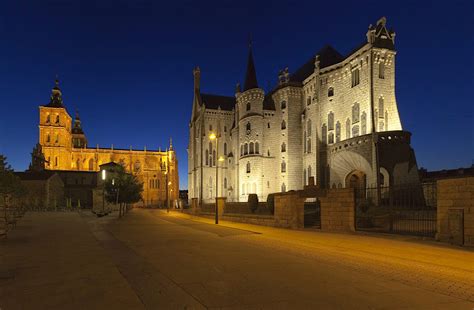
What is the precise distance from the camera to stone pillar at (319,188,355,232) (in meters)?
16.2

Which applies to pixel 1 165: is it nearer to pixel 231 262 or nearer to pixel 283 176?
pixel 231 262

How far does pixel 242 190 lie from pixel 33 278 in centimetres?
4628

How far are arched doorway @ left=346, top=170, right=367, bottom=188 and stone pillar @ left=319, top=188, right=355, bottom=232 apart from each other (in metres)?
22.5

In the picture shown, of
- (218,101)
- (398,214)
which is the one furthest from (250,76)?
(398,214)

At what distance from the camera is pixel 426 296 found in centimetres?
581

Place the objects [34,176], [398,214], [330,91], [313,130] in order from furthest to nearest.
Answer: [34,176] → [313,130] → [330,91] → [398,214]

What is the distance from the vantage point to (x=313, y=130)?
153 feet

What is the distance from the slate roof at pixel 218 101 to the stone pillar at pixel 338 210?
51.1m

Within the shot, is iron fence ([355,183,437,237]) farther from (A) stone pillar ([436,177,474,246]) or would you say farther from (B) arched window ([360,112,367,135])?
(B) arched window ([360,112,367,135])

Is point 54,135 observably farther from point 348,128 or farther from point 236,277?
point 236,277

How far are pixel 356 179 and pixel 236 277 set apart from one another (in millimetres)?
35686

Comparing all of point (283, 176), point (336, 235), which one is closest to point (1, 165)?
point (336, 235)

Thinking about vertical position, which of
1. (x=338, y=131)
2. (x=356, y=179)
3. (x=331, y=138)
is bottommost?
(x=356, y=179)

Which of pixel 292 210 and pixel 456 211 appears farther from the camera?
pixel 292 210
